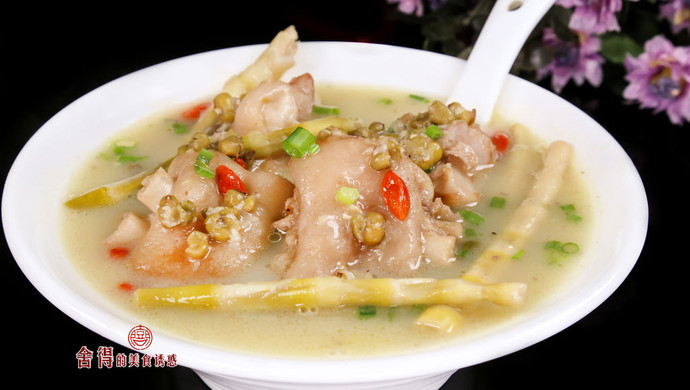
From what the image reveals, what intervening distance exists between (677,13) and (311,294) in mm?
3193

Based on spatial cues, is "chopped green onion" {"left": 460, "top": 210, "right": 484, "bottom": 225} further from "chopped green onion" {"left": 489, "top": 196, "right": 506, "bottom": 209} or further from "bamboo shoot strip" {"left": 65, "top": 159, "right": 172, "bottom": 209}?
"bamboo shoot strip" {"left": 65, "top": 159, "right": 172, "bottom": 209}

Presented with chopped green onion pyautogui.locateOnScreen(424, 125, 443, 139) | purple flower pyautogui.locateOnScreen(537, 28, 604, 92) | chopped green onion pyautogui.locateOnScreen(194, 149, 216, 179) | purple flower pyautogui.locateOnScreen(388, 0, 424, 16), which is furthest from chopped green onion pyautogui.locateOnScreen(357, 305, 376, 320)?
purple flower pyautogui.locateOnScreen(537, 28, 604, 92)

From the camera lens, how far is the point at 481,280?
2.75 meters

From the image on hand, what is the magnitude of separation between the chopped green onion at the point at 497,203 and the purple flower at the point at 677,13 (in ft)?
6.75

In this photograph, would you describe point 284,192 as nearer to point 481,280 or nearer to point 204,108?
point 481,280

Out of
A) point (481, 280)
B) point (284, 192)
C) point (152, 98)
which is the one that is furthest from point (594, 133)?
point (152, 98)

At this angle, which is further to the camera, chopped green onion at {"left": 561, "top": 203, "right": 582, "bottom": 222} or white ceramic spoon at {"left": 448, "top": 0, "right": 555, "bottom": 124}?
white ceramic spoon at {"left": 448, "top": 0, "right": 555, "bottom": 124}

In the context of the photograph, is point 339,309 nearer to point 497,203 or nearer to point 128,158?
point 497,203

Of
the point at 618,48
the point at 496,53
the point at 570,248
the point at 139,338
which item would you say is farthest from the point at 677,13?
the point at 139,338

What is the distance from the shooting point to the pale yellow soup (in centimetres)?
250

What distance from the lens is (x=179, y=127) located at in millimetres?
3887

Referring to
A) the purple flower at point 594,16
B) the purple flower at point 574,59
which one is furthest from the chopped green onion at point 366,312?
the purple flower at point 574,59

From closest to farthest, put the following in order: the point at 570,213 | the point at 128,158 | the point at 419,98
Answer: the point at 570,213, the point at 128,158, the point at 419,98

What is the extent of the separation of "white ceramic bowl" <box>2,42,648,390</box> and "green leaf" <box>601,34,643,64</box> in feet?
3.37
